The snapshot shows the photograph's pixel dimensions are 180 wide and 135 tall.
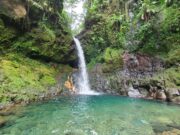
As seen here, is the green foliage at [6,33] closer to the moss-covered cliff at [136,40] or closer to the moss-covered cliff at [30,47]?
the moss-covered cliff at [30,47]

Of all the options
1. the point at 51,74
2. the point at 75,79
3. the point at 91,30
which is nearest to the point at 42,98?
the point at 51,74

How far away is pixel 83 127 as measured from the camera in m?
8.11

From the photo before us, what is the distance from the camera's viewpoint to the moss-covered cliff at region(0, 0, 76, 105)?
13666mm

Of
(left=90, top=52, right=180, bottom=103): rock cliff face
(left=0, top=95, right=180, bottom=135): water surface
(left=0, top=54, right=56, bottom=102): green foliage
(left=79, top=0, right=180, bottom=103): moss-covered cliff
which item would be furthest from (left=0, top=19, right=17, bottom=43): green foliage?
(left=79, top=0, right=180, bottom=103): moss-covered cliff

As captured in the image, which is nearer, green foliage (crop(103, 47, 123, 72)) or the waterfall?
the waterfall

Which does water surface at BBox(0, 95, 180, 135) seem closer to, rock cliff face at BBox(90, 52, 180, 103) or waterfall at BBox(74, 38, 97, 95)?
rock cliff face at BBox(90, 52, 180, 103)

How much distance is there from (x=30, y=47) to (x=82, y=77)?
5.64 meters

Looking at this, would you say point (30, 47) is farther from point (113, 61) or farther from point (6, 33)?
point (113, 61)

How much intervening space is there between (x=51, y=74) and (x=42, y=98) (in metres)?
4.73

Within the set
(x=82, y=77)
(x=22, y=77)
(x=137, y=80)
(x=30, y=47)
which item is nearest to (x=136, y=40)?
(x=137, y=80)

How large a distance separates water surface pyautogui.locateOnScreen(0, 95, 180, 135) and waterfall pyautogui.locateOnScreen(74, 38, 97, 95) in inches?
263

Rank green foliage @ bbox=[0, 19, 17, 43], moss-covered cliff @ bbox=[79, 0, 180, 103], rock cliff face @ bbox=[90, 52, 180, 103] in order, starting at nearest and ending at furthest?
rock cliff face @ bbox=[90, 52, 180, 103], green foliage @ bbox=[0, 19, 17, 43], moss-covered cliff @ bbox=[79, 0, 180, 103]

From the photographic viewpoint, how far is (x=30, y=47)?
700 inches

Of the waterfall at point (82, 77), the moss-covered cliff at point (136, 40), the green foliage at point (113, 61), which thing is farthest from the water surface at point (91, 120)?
the green foliage at point (113, 61)
